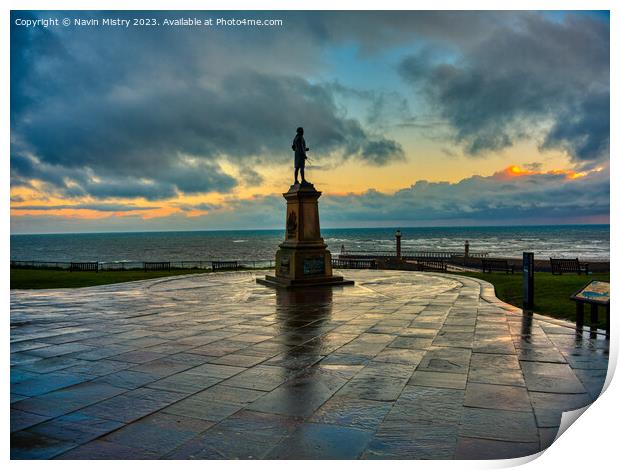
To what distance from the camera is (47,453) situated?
3436mm

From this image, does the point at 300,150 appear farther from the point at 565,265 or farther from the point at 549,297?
the point at 565,265

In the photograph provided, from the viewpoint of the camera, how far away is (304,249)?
49.8 ft

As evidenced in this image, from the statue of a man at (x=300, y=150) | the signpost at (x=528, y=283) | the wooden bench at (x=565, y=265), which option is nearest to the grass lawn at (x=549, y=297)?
the signpost at (x=528, y=283)

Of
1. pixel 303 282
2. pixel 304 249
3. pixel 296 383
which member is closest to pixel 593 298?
pixel 296 383

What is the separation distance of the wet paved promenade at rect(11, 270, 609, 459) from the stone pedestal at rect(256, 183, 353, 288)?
16.6 feet

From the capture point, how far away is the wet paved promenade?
3.59 meters

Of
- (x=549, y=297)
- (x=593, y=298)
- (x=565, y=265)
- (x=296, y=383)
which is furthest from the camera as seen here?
(x=565, y=265)

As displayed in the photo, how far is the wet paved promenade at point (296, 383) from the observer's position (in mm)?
3590

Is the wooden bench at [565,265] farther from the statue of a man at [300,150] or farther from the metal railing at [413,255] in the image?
the metal railing at [413,255]

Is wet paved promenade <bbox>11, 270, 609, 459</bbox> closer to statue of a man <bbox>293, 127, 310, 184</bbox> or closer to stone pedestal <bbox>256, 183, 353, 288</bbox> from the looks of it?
stone pedestal <bbox>256, 183, 353, 288</bbox>

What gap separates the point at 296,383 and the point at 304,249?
10240 millimetres

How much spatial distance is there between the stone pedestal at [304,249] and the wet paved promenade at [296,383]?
5050 mm

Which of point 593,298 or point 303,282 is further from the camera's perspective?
point 303,282
